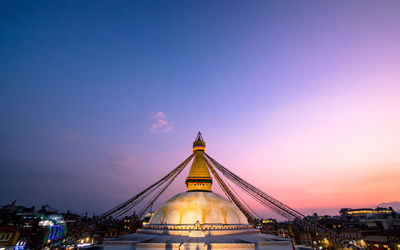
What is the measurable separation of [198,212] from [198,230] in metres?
1.77

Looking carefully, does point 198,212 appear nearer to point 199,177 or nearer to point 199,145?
point 199,177

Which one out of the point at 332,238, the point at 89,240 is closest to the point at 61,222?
the point at 89,240

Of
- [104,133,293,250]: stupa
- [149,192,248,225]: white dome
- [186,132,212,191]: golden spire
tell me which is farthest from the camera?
[186,132,212,191]: golden spire

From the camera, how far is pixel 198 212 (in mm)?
17391

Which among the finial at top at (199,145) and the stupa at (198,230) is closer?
the stupa at (198,230)

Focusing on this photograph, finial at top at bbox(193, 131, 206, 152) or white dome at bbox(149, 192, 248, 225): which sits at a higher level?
finial at top at bbox(193, 131, 206, 152)

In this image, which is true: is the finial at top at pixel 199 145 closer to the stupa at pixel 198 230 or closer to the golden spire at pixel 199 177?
the golden spire at pixel 199 177

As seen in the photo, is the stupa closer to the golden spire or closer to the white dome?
the white dome

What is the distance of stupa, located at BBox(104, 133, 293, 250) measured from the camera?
1450 centimetres

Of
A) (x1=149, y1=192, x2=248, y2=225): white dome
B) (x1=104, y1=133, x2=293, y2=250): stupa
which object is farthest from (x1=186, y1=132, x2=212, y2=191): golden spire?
(x1=149, y1=192, x2=248, y2=225): white dome

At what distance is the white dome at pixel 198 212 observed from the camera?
1712 cm

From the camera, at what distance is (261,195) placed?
19.9 metres

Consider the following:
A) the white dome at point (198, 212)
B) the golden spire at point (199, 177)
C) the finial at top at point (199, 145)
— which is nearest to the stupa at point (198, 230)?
the white dome at point (198, 212)

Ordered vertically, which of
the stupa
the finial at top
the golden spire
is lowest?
the stupa
